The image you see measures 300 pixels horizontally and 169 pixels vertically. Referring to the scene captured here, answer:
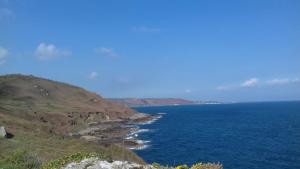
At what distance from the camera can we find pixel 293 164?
62.7 m

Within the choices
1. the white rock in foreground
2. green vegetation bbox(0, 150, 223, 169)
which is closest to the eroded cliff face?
green vegetation bbox(0, 150, 223, 169)

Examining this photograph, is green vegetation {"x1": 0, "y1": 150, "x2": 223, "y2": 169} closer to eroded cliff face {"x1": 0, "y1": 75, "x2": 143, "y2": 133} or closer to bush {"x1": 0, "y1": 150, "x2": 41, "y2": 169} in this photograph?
bush {"x1": 0, "y1": 150, "x2": 41, "y2": 169}

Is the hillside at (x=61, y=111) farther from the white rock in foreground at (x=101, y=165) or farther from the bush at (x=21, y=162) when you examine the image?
the white rock in foreground at (x=101, y=165)

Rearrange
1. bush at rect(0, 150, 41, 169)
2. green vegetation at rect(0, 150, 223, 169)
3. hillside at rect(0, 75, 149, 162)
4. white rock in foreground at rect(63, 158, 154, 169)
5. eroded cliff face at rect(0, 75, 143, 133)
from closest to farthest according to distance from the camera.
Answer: white rock in foreground at rect(63, 158, 154, 169) → green vegetation at rect(0, 150, 223, 169) → bush at rect(0, 150, 41, 169) → hillside at rect(0, 75, 149, 162) → eroded cliff face at rect(0, 75, 143, 133)

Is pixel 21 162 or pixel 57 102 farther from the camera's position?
pixel 57 102

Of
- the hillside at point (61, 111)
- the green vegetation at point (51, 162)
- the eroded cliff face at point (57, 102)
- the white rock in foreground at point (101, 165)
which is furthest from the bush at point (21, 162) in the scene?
the eroded cliff face at point (57, 102)

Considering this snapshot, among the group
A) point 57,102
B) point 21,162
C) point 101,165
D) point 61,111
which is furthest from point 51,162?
point 57,102

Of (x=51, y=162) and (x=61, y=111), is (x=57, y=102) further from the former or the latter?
(x=51, y=162)

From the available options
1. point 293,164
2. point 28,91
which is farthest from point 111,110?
point 293,164

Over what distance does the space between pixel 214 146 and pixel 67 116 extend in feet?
188

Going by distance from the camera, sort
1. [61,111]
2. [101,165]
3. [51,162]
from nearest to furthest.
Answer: [101,165], [51,162], [61,111]

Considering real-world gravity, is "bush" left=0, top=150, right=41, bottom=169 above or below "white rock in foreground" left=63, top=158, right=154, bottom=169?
below

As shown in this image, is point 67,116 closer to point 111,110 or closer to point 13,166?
point 111,110

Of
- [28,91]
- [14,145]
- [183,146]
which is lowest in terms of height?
[183,146]
